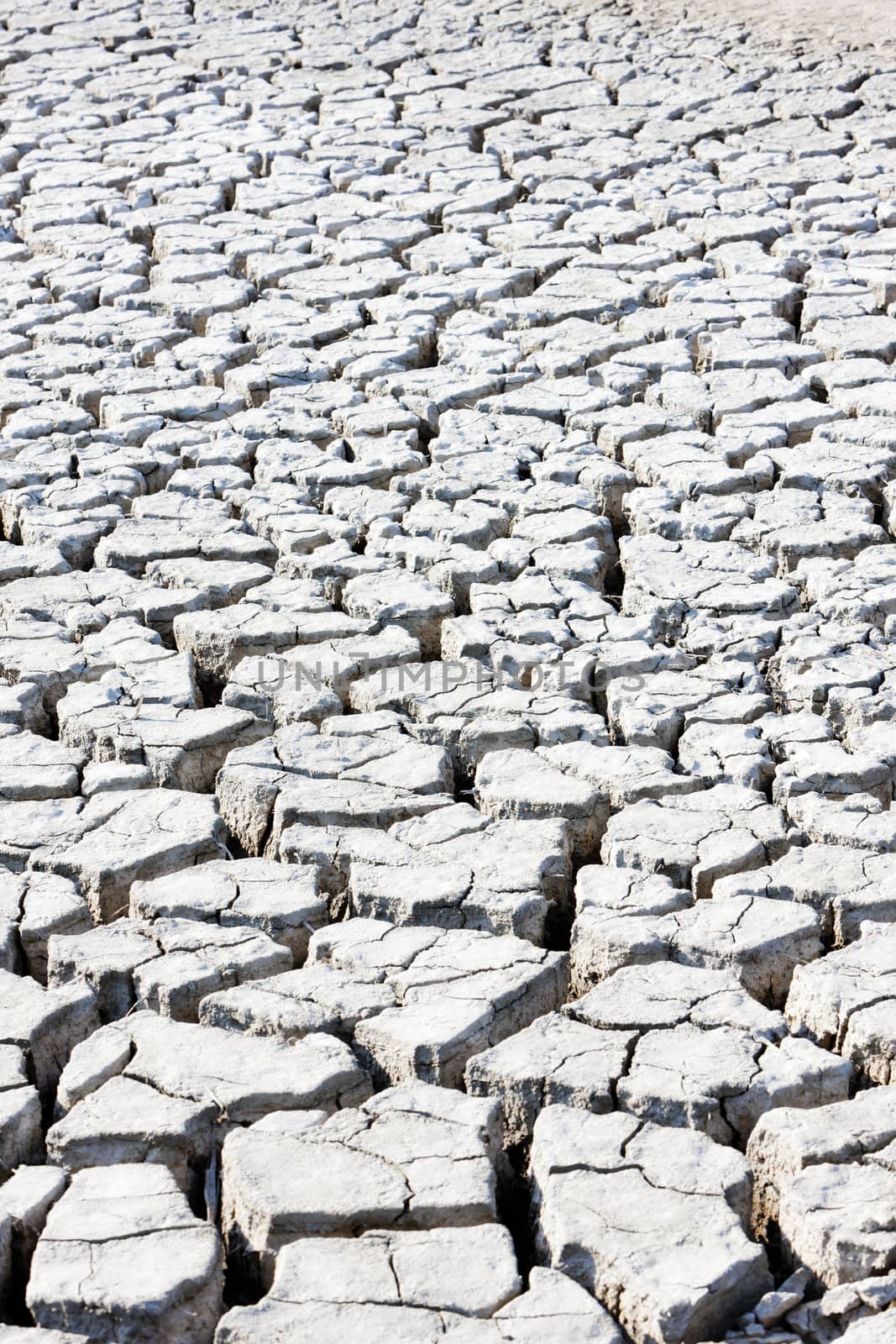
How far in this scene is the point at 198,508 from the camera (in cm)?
394

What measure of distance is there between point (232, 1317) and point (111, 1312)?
131 mm

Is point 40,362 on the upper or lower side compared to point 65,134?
lower

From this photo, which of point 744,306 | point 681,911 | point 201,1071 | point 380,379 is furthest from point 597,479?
point 201,1071

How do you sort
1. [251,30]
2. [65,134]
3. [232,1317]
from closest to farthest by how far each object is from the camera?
[232,1317] → [65,134] → [251,30]

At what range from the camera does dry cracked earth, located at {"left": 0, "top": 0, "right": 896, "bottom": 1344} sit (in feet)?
6.34

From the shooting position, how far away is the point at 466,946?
95.7 inches

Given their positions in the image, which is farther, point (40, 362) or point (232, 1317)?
point (40, 362)

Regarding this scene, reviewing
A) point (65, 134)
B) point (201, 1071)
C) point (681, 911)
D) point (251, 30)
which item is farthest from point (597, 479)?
point (251, 30)

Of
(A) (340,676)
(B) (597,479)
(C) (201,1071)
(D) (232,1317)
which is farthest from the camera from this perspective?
(B) (597,479)

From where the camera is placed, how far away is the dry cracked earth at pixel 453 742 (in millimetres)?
1933

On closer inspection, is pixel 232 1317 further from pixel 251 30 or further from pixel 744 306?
pixel 251 30

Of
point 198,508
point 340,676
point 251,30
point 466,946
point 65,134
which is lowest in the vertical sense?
point 466,946

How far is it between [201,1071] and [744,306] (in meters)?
3.23

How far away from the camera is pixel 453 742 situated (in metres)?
3.00
